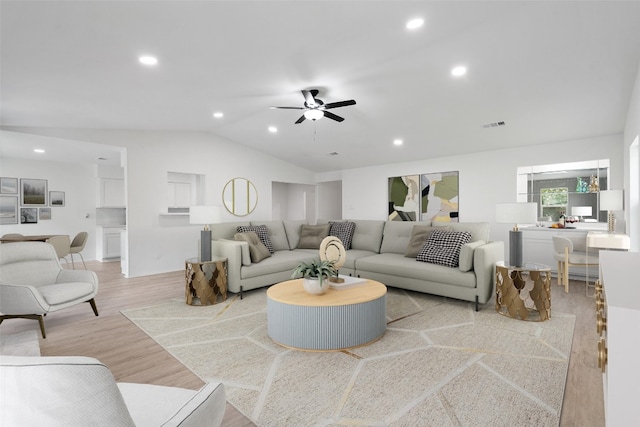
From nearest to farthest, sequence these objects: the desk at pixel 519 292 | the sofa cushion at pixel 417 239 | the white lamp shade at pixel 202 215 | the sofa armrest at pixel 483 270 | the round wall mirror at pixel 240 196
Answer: the desk at pixel 519 292, the sofa armrest at pixel 483 270, the white lamp shade at pixel 202 215, the sofa cushion at pixel 417 239, the round wall mirror at pixel 240 196

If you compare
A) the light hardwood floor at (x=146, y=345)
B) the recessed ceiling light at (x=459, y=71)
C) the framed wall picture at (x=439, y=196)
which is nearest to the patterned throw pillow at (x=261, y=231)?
the light hardwood floor at (x=146, y=345)

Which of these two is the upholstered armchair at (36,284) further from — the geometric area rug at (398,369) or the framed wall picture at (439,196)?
the framed wall picture at (439,196)

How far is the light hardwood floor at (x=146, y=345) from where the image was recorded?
6.08 ft

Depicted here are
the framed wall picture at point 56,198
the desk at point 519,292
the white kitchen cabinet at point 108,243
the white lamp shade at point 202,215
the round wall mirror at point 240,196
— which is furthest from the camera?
the white kitchen cabinet at point 108,243

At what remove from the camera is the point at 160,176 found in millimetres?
5680

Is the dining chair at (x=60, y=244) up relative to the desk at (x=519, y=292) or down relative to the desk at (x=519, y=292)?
up

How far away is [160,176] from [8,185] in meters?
3.48

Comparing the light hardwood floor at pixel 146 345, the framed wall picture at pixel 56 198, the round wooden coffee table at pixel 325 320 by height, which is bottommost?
the light hardwood floor at pixel 146 345

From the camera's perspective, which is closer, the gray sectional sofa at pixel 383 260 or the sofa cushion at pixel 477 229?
the gray sectional sofa at pixel 383 260

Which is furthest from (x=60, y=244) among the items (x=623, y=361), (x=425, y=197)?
(x=425, y=197)

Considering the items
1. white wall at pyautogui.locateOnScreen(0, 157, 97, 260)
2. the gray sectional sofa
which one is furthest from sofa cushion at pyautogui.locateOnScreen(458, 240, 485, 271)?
white wall at pyautogui.locateOnScreen(0, 157, 97, 260)

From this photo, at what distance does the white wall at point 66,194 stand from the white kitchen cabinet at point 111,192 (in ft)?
0.68

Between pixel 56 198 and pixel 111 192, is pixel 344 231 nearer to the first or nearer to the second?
pixel 111 192

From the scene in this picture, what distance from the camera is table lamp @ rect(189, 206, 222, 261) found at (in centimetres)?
390
